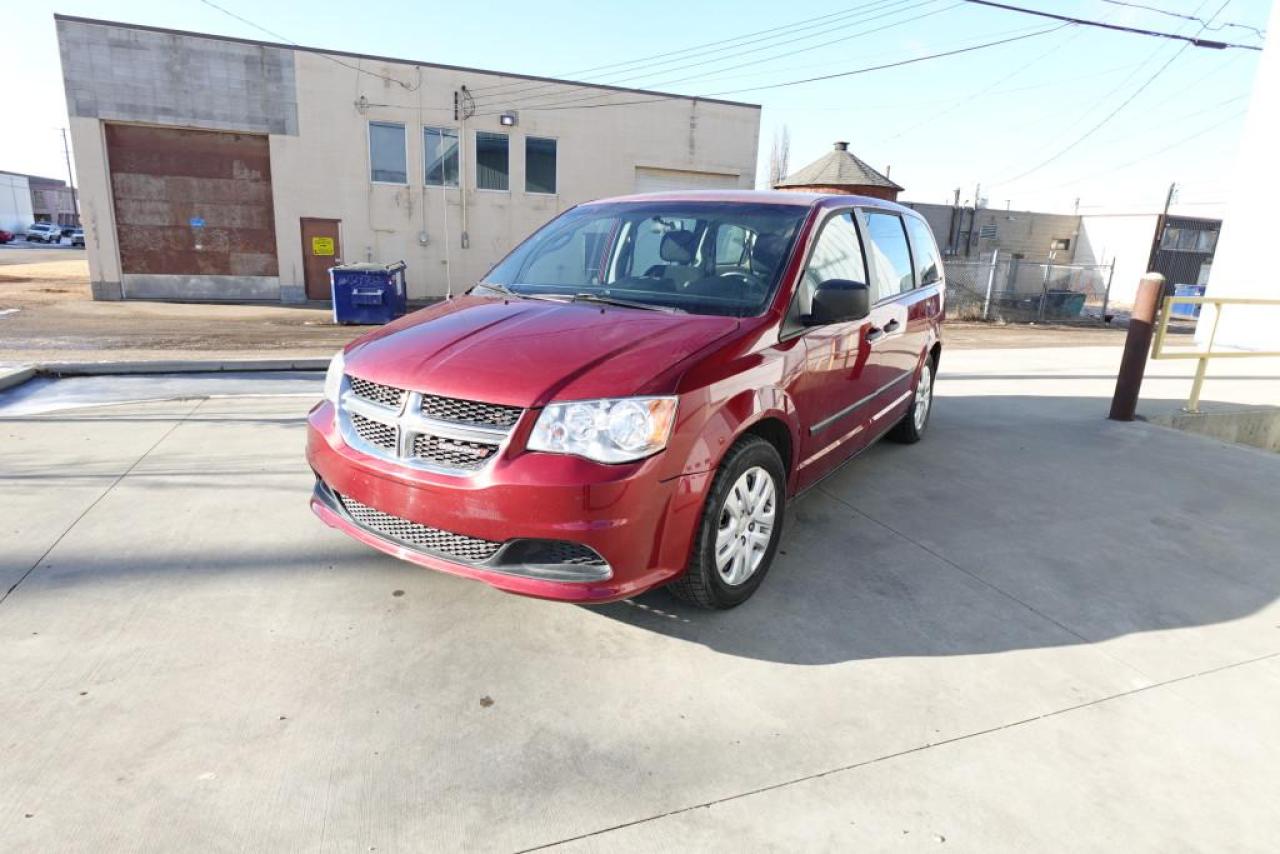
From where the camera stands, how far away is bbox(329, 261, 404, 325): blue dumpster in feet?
51.5

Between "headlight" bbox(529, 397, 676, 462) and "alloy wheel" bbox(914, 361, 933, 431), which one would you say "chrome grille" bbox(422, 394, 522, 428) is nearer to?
"headlight" bbox(529, 397, 676, 462)

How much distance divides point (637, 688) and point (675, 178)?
21790 mm

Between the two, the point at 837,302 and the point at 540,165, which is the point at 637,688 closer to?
the point at 837,302

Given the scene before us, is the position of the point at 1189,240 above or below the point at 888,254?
above

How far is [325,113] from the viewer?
757 inches

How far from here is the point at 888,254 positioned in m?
4.79

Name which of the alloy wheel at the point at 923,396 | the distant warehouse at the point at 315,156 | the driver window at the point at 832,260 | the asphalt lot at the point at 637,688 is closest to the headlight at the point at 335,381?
the asphalt lot at the point at 637,688

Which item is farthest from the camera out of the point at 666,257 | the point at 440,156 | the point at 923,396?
the point at 440,156

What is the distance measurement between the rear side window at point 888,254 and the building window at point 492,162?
17860mm

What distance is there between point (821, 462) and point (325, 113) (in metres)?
19.6

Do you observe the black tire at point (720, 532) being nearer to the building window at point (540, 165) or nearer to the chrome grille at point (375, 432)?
the chrome grille at point (375, 432)

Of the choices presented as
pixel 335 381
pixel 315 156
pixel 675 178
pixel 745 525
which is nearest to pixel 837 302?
pixel 745 525

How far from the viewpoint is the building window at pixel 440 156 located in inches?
797

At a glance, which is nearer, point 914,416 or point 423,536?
point 423,536
